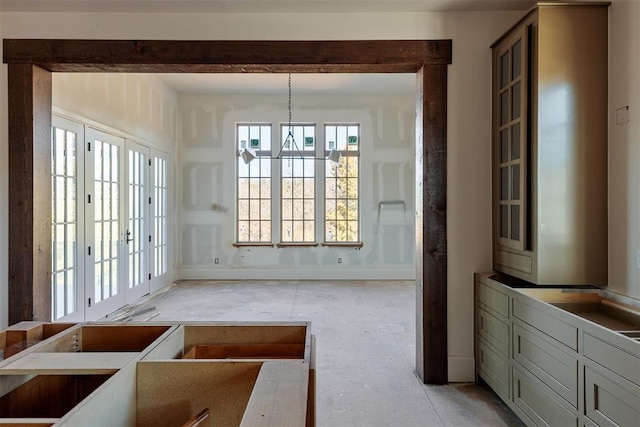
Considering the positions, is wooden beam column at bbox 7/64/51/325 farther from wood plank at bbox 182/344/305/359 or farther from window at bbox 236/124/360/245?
window at bbox 236/124/360/245

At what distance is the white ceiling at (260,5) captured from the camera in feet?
9.11

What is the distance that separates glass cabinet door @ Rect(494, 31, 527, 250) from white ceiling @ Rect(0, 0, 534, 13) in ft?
1.44

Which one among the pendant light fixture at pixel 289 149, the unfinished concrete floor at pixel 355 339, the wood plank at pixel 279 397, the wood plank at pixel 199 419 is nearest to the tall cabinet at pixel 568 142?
the unfinished concrete floor at pixel 355 339

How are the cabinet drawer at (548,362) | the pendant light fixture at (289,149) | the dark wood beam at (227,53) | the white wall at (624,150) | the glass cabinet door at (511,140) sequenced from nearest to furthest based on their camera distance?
the cabinet drawer at (548,362) < the white wall at (624,150) < the glass cabinet door at (511,140) < the dark wood beam at (227,53) < the pendant light fixture at (289,149)

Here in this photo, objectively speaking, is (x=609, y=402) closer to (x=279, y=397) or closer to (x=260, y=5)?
(x=279, y=397)

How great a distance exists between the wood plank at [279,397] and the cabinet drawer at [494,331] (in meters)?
1.66

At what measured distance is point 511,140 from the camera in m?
2.59

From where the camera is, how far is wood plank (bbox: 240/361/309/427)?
3.44 feet

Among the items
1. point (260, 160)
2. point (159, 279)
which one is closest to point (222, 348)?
point (159, 279)

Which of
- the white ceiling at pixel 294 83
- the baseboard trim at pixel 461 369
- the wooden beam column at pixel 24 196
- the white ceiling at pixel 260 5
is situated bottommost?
Answer: the baseboard trim at pixel 461 369

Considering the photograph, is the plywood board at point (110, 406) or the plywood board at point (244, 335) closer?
the plywood board at point (110, 406)

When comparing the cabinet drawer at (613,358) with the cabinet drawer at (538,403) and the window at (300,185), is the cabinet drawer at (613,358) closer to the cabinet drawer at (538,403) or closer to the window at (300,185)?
the cabinet drawer at (538,403)

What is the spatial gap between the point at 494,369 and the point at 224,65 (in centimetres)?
302

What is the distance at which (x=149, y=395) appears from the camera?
1.44 meters
